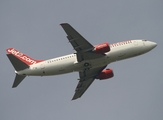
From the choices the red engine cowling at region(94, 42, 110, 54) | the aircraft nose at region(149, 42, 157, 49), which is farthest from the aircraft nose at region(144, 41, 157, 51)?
the red engine cowling at region(94, 42, 110, 54)

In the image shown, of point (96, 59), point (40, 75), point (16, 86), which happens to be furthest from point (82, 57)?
point (16, 86)

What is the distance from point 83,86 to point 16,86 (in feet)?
50.9

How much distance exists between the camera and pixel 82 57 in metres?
66.7

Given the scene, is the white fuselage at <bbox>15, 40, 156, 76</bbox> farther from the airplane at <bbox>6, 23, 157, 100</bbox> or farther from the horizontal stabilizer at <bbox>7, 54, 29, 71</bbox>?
the horizontal stabilizer at <bbox>7, 54, 29, 71</bbox>

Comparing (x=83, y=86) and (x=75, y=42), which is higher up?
(x=75, y=42)

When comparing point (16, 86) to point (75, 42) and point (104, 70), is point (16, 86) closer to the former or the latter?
point (75, 42)

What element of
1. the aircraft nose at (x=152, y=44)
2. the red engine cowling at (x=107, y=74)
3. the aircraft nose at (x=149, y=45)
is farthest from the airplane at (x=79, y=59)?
the red engine cowling at (x=107, y=74)

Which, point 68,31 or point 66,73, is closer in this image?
point 68,31

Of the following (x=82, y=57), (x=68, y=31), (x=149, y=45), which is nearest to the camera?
(x=68, y=31)

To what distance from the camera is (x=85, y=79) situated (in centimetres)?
7519

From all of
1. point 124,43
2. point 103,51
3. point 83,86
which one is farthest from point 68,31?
point 83,86

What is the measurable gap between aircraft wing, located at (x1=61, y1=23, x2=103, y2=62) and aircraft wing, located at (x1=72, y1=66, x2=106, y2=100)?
6386mm

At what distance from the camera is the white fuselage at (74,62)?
218 ft

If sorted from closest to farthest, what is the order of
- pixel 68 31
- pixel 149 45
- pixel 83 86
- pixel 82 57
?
pixel 68 31 → pixel 82 57 → pixel 149 45 → pixel 83 86
